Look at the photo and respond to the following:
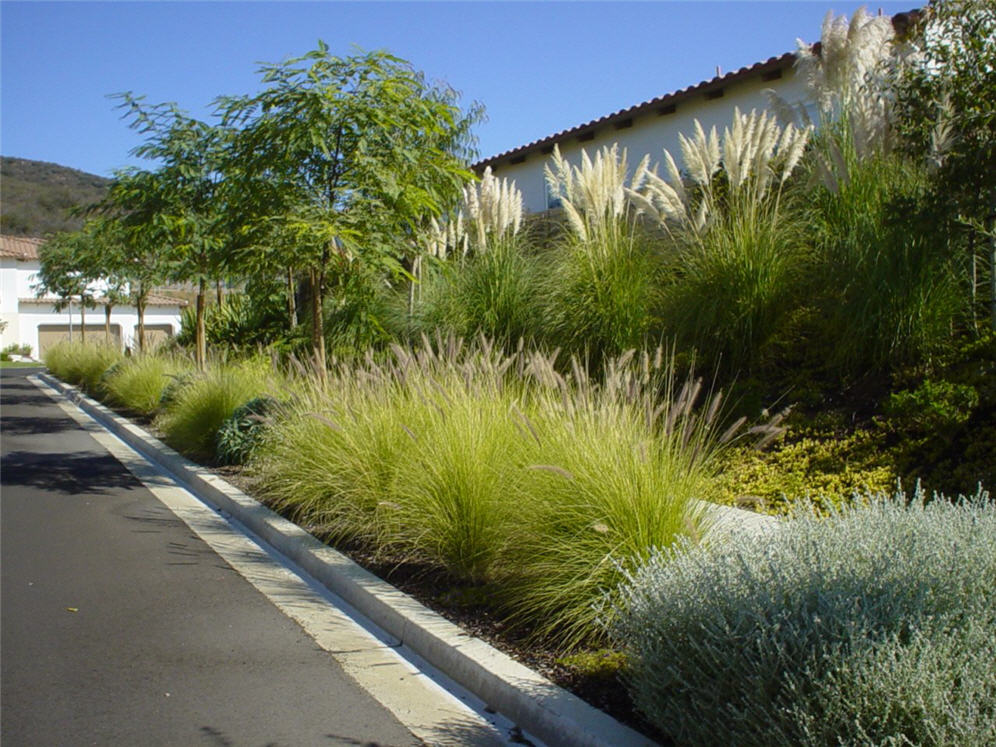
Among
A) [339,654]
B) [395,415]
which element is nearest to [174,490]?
[395,415]

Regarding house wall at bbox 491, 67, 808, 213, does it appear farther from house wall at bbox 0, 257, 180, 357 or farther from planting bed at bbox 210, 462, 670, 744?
house wall at bbox 0, 257, 180, 357

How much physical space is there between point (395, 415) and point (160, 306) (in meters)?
59.1

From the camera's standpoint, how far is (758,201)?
9938mm

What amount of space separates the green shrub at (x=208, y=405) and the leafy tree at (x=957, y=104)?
7.86m

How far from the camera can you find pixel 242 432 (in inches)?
417

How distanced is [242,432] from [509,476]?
5764 mm

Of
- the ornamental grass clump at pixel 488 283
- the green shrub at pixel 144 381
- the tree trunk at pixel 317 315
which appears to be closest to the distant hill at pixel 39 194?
the green shrub at pixel 144 381

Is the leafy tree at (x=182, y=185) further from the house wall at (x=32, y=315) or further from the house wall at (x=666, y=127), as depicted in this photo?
the house wall at (x=32, y=315)

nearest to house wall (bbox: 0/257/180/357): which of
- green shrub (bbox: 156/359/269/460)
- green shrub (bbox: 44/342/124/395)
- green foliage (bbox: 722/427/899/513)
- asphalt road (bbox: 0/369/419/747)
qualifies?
green shrub (bbox: 44/342/124/395)

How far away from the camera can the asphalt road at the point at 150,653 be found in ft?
13.7

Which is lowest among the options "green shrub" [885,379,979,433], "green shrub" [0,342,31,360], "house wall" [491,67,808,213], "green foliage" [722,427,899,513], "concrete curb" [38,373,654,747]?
"green shrub" [0,342,31,360]

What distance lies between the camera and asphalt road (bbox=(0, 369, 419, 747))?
4.19 m

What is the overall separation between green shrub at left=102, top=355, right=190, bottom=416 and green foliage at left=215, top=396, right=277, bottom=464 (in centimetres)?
562

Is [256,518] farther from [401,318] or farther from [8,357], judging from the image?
[8,357]
